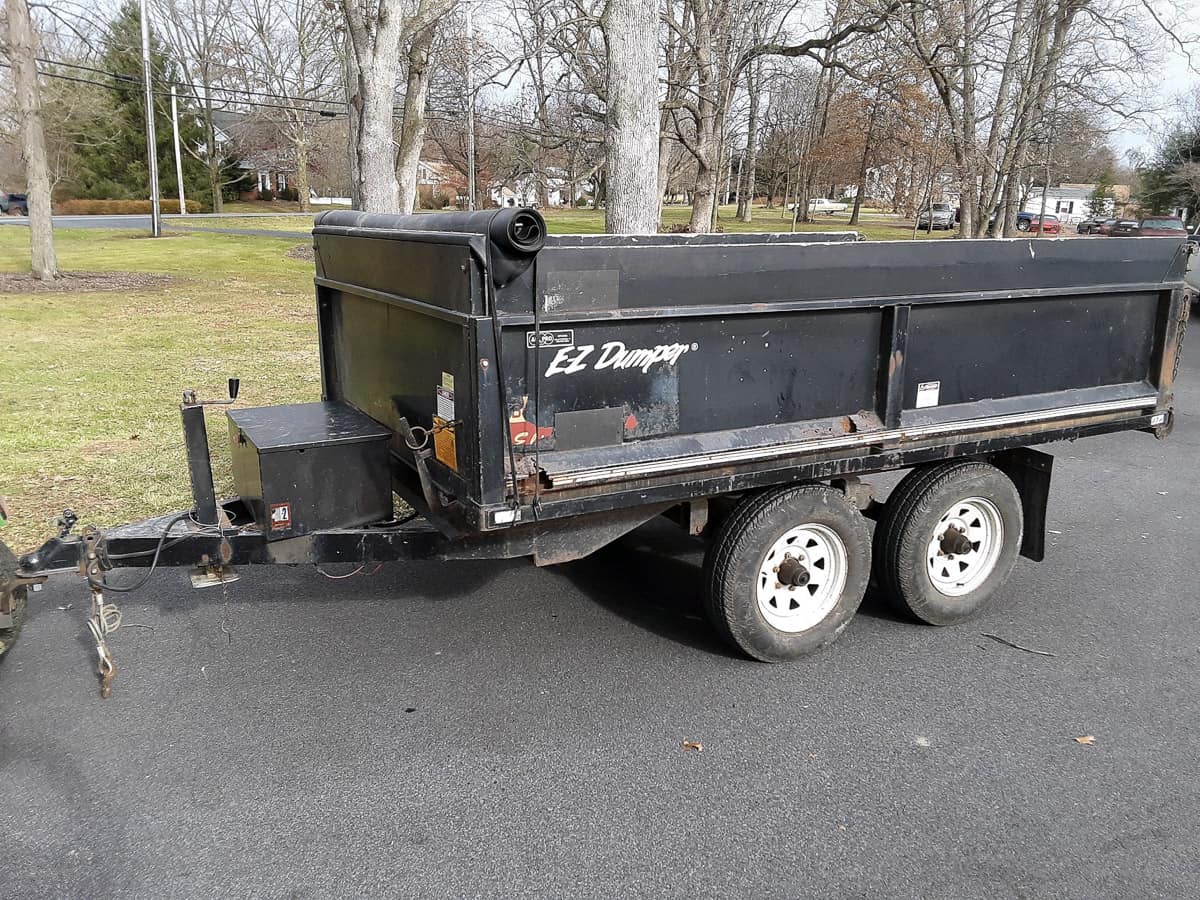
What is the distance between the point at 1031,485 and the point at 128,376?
31.7 feet

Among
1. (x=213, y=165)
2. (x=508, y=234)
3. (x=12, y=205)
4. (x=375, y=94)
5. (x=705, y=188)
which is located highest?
(x=213, y=165)

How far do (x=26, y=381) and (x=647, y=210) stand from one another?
7.04 meters

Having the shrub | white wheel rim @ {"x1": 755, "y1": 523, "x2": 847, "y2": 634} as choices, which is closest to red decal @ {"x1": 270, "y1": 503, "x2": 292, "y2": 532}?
white wheel rim @ {"x1": 755, "y1": 523, "x2": 847, "y2": 634}

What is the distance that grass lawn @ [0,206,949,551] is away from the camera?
6.80 metres

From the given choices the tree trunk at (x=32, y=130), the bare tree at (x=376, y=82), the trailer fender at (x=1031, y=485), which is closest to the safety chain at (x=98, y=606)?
the trailer fender at (x=1031, y=485)

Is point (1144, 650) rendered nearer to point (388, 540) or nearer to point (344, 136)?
point (388, 540)

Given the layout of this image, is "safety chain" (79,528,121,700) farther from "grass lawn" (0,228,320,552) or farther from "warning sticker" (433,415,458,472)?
"grass lawn" (0,228,320,552)

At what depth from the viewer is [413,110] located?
17672 mm

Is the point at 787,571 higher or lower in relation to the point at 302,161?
lower

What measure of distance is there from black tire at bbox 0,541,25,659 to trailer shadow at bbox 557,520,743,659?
2.68 metres

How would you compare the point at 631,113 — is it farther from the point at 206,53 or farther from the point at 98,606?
the point at 206,53

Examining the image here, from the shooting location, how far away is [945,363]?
4539mm

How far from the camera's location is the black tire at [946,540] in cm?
471

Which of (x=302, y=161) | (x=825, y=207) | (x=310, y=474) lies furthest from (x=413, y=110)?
(x=825, y=207)
